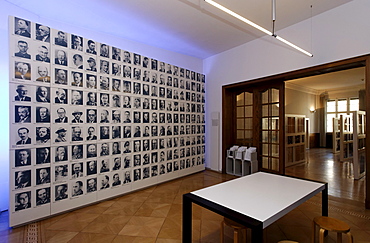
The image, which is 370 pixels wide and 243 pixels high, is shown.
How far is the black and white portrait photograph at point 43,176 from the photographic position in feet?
9.15

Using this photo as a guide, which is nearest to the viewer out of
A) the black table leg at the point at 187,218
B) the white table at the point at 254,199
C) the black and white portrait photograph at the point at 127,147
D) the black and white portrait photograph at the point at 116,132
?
the white table at the point at 254,199

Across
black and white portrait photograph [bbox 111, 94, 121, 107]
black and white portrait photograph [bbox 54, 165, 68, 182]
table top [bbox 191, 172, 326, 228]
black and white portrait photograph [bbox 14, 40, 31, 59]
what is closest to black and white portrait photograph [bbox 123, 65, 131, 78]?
black and white portrait photograph [bbox 111, 94, 121, 107]

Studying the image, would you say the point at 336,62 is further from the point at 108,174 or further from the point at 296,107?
the point at 296,107

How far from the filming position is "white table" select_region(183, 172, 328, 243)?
1.38 m

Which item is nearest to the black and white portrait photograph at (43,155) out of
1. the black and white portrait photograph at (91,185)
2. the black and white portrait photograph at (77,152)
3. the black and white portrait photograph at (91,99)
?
the black and white portrait photograph at (77,152)

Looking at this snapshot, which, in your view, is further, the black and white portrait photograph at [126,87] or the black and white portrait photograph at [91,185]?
the black and white portrait photograph at [126,87]

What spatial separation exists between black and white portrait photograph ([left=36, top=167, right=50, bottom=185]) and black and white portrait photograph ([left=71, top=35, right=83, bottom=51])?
2094 millimetres

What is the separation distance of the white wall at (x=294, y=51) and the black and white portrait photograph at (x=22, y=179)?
14.3ft

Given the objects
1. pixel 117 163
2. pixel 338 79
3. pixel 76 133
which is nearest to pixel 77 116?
pixel 76 133

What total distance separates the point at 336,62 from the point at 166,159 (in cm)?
408

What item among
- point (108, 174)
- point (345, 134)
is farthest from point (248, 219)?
point (345, 134)

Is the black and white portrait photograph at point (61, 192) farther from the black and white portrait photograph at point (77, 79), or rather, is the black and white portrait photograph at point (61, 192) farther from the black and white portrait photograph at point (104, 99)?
the black and white portrait photograph at point (77, 79)

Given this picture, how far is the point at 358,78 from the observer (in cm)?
782

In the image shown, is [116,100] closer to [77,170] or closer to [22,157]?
[77,170]
